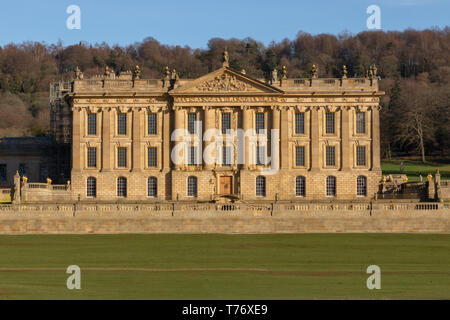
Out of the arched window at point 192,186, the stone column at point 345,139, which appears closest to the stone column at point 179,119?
the arched window at point 192,186

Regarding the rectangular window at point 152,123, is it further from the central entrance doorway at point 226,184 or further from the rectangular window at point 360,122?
the rectangular window at point 360,122

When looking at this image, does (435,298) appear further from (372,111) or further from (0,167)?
(0,167)

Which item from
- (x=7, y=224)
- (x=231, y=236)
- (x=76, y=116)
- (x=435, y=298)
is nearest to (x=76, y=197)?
(x=76, y=116)

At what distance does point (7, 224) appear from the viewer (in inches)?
2172

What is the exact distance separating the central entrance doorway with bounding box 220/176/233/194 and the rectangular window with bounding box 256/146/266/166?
274 centimetres

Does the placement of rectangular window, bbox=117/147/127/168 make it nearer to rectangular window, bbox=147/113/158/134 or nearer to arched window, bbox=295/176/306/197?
rectangular window, bbox=147/113/158/134

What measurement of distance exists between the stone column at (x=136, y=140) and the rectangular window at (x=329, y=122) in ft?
51.4

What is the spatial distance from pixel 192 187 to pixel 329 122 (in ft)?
41.6

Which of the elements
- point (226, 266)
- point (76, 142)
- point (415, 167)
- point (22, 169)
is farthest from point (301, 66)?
point (226, 266)

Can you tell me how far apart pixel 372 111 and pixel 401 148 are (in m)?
39.7

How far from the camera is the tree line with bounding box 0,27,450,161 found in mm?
110312

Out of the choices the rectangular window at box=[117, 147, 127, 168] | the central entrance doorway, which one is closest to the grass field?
the central entrance doorway

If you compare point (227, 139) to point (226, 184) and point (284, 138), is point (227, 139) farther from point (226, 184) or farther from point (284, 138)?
point (284, 138)

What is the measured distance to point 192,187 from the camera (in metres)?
74.7
